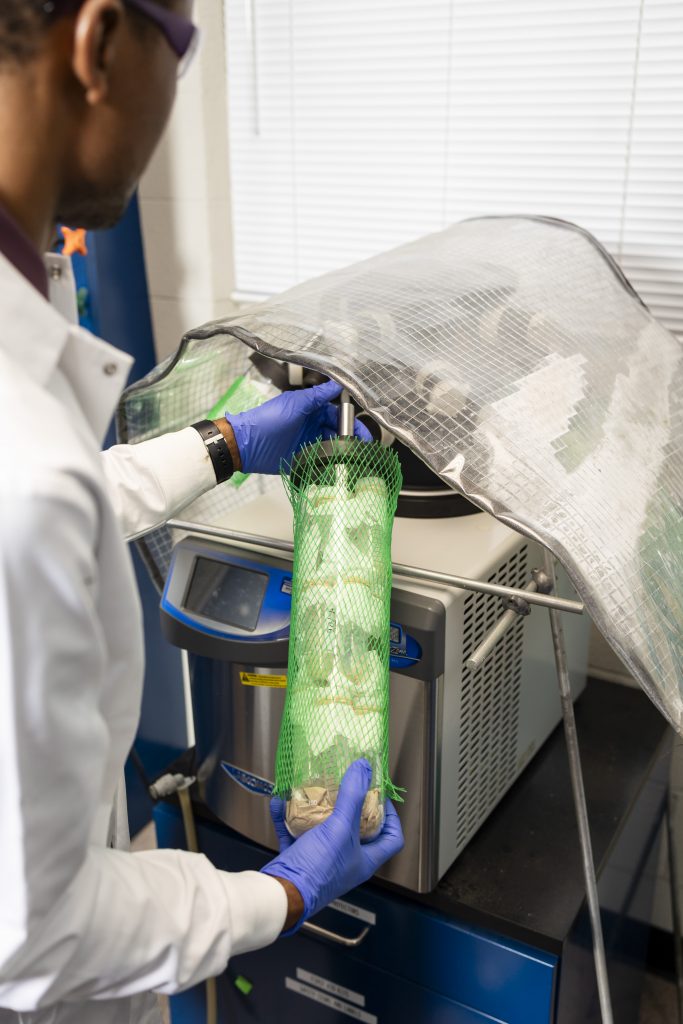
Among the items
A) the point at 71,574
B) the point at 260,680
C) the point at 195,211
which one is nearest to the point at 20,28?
the point at 71,574

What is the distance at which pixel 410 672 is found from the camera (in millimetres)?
957

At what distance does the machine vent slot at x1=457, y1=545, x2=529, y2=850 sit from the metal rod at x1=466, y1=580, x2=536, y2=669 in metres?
0.02

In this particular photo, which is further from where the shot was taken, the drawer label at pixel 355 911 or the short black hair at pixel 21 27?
the drawer label at pixel 355 911

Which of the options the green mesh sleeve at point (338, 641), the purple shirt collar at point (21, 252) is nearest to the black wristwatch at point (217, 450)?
the green mesh sleeve at point (338, 641)

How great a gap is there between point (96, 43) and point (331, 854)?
0.73 m

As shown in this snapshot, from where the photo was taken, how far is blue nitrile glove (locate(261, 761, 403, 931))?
2.85 ft

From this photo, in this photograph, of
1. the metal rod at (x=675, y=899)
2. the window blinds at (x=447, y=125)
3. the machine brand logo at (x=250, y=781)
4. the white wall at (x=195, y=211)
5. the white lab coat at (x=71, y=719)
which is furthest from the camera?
the white wall at (x=195, y=211)

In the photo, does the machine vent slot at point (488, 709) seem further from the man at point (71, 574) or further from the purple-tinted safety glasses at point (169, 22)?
the purple-tinted safety glasses at point (169, 22)

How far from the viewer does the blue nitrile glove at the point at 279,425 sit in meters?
1.14

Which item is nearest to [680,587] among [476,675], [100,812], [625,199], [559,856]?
[476,675]

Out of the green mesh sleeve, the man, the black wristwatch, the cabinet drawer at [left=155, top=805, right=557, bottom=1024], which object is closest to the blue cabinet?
the cabinet drawer at [left=155, top=805, right=557, bottom=1024]

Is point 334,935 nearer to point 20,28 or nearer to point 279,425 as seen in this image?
point 279,425

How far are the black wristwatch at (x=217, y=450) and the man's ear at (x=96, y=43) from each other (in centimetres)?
59

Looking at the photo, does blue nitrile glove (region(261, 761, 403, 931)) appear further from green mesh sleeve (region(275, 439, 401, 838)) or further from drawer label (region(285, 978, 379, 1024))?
drawer label (region(285, 978, 379, 1024))
